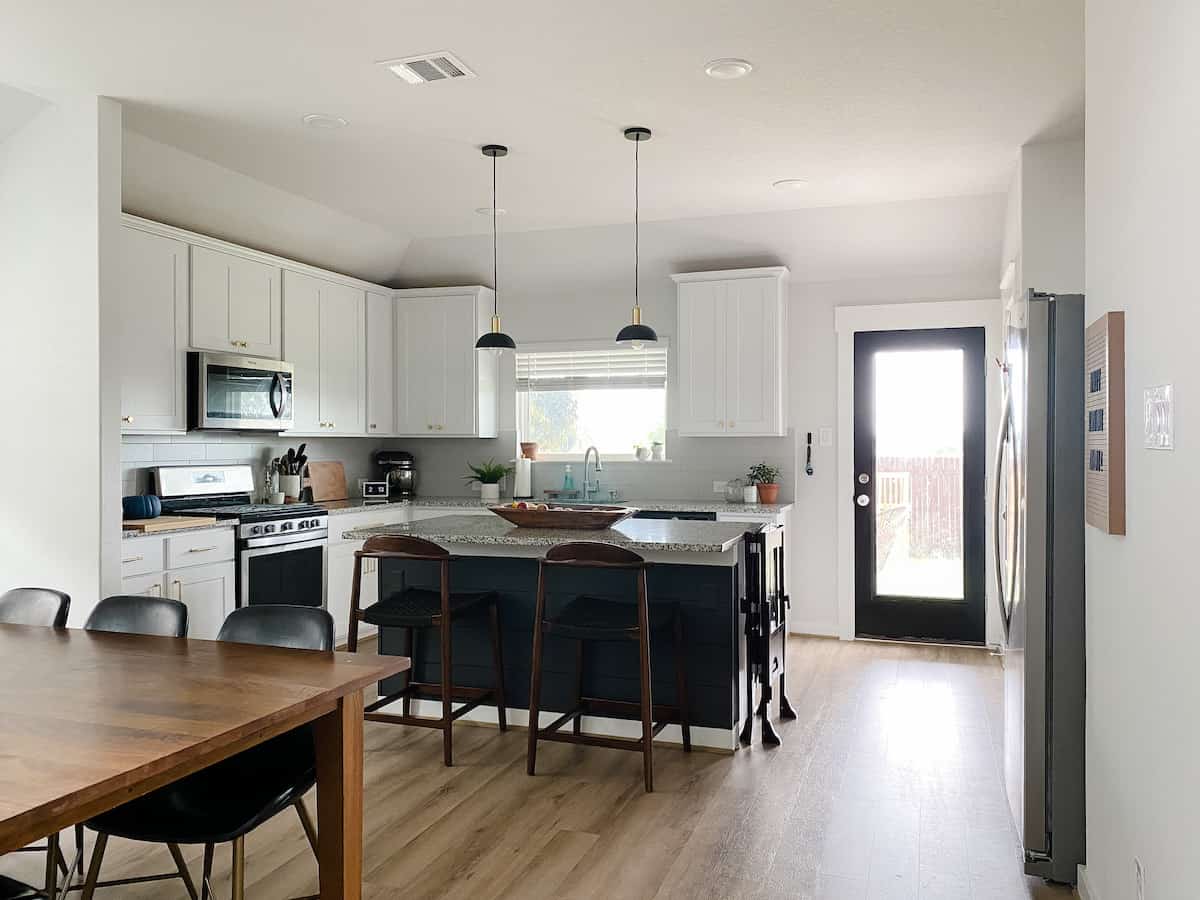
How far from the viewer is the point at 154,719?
1.87 m

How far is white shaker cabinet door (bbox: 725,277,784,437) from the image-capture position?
19.7 feet

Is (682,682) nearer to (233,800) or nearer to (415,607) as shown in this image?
(415,607)

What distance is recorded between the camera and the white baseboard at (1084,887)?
2.52 meters

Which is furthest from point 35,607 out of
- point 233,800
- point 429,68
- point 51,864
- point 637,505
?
point 637,505

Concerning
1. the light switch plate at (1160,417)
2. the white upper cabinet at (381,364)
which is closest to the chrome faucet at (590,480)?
the white upper cabinet at (381,364)

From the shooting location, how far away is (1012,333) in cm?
316

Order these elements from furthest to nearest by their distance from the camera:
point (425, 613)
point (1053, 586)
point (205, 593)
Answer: point (205, 593) < point (425, 613) < point (1053, 586)

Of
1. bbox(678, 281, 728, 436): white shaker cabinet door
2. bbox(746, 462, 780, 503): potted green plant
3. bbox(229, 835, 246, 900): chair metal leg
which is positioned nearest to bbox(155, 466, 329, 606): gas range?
bbox(678, 281, 728, 436): white shaker cabinet door

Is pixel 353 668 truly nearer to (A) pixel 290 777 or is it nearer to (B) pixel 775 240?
(A) pixel 290 777

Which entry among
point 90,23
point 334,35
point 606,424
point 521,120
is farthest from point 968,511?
point 90,23

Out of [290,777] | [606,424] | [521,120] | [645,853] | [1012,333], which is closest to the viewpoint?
[290,777]

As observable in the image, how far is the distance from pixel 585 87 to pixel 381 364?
3569 mm

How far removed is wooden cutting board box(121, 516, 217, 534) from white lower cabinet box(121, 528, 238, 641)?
1.7 inches

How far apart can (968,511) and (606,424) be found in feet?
8.49
